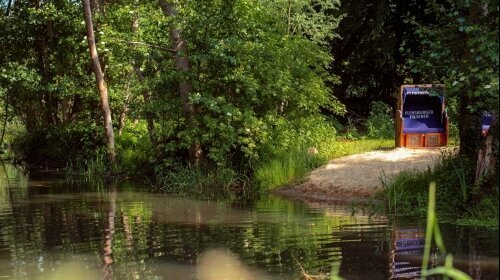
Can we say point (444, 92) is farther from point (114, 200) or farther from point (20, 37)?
point (20, 37)

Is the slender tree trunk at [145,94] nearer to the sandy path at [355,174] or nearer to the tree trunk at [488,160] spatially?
the sandy path at [355,174]

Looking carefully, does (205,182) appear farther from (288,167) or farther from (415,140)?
(415,140)

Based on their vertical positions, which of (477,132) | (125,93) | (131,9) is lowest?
(477,132)

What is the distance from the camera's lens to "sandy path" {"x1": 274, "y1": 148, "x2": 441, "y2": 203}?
45.6ft

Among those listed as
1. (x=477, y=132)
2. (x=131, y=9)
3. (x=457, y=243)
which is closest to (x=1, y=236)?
(x=457, y=243)

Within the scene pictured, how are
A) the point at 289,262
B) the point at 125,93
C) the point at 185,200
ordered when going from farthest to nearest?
the point at 125,93 < the point at 185,200 < the point at 289,262

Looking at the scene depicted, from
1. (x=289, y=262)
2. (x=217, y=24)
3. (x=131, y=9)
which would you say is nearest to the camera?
(x=289, y=262)

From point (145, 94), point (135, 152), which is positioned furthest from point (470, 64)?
point (135, 152)

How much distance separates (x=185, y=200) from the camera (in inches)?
586

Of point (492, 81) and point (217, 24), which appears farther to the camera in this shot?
point (217, 24)

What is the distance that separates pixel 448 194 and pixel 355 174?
3796mm

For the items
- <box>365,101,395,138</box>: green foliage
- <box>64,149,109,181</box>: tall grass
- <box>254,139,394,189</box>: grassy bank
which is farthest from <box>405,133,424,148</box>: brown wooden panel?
<box>64,149,109,181</box>: tall grass

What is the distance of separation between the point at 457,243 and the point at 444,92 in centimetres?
331

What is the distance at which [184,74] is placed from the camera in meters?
17.0
